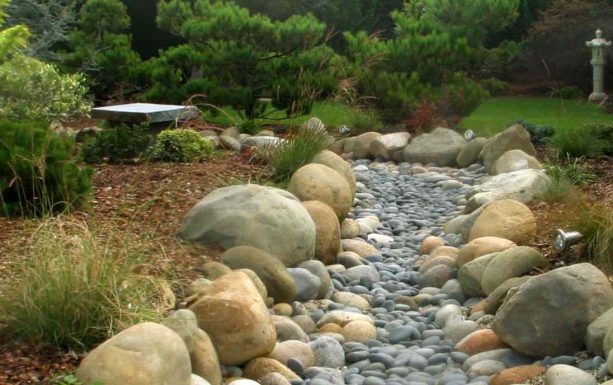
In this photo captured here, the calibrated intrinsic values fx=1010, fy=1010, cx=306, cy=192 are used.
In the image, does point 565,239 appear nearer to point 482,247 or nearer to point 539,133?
point 482,247

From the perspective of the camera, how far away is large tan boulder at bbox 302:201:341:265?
26.0ft

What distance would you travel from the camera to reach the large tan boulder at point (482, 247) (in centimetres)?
748

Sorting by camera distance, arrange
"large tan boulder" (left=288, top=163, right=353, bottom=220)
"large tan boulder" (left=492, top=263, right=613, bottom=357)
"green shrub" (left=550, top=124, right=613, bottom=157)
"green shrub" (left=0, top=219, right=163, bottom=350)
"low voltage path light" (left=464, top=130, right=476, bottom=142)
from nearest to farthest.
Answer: "green shrub" (left=0, top=219, right=163, bottom=350)
"large tan boulder" (left=492, top=263, right=613, bottom=357)
"large tan boulder" (left=288, top=163, right=353, bottom=220)
"green shrub" (left=550, top=124, right=613, bottom=157)
"low voltage path light" (left=464, top=130, right=476, bottom=142)

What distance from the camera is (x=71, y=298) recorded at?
16.0 feet

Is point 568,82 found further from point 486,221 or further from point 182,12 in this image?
point 486,221

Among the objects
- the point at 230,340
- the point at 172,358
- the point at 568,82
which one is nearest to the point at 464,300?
the point at 230,340

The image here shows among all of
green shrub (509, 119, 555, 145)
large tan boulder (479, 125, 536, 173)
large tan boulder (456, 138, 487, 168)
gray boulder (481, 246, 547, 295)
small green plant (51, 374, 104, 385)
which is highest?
small green plant (51, 374, 104, 385)

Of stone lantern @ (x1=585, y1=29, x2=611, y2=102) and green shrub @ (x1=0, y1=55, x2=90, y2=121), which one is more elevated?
green shrub @ (x1=0, y1=55, x2=90, y2=121)

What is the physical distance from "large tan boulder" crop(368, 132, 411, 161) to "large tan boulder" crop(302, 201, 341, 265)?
517 centimetres

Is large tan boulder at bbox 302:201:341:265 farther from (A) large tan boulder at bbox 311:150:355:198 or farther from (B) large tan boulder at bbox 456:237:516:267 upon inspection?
(A) large tan boulder at bbox 311:150:355:198

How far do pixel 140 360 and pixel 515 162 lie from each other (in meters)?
7.46

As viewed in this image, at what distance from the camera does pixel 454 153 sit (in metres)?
12.9

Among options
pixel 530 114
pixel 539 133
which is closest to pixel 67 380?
pixel 539 133

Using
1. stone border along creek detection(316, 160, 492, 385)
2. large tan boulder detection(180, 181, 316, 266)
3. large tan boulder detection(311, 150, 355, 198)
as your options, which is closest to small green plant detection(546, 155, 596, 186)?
stone border along creek detection(316, 160, 492, 385)
